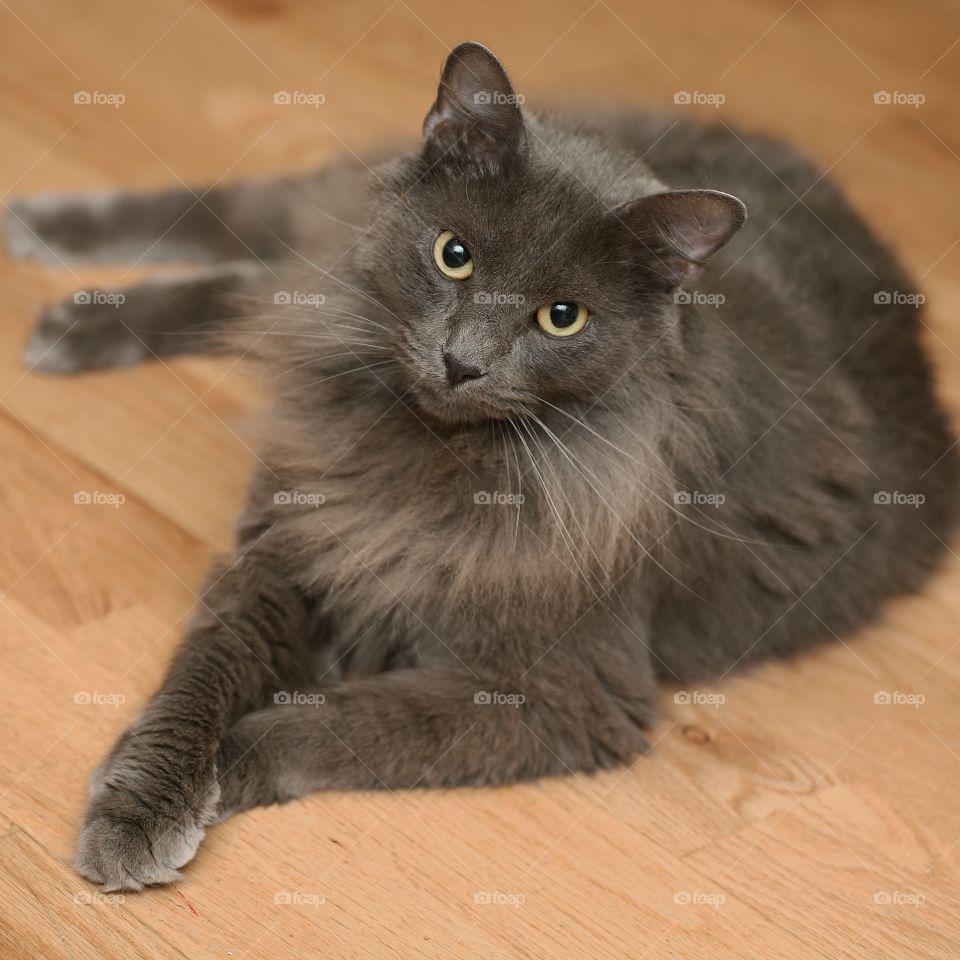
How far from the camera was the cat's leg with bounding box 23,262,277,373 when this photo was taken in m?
2.37

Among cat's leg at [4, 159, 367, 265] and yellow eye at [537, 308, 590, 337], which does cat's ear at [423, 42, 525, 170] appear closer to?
yellow eye at [537, 308, 590, 337]

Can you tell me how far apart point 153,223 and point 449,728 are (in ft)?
4.33

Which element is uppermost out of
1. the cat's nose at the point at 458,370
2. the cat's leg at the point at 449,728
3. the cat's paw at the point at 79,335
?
the cat's nose at the point at 458,370

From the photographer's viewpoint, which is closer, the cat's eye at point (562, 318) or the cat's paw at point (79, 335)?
the cat's eye at point (562, 318)

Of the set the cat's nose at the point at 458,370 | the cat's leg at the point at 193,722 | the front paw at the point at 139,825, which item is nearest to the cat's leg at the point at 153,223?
the cat's leg at the point at 193,722

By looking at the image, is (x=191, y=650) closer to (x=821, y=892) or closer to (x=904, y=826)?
(x=821, y=892)

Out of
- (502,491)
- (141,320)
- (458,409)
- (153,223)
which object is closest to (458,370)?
(458,409)

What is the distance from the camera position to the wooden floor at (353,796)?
1614 mm

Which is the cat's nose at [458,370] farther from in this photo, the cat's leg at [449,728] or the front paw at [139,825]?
the front paw at [139,825]

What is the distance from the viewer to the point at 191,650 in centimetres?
179

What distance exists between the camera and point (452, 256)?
1.64 meters

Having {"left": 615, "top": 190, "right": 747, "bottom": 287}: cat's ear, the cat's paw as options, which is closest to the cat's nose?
{"left": 615, "top": 190, "right": 747, "bottom": 287}: cat's ear

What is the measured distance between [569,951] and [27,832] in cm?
67

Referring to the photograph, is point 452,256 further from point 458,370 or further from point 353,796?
point 353,796
